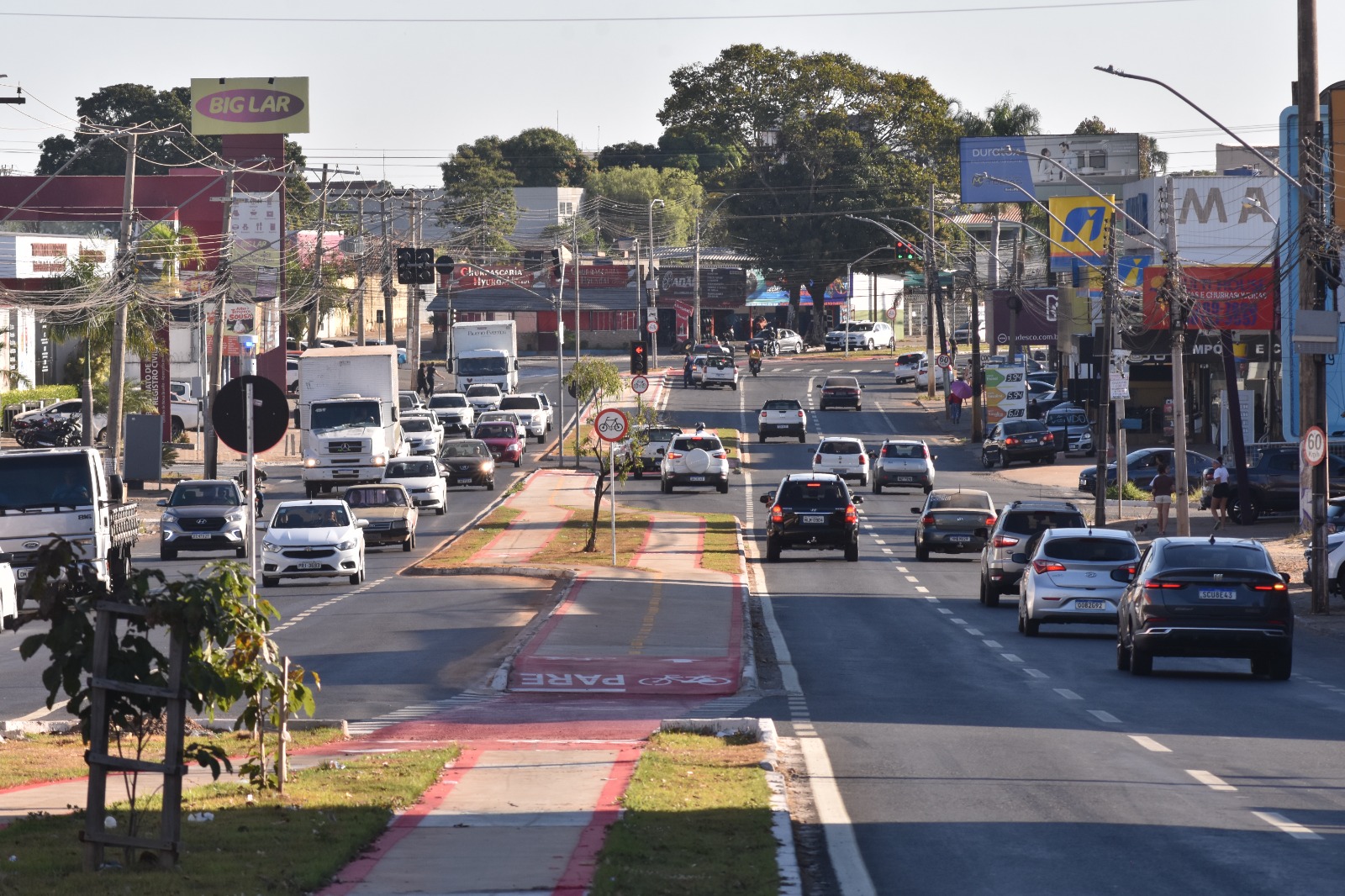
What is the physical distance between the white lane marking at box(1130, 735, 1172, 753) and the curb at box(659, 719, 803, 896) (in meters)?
2.98

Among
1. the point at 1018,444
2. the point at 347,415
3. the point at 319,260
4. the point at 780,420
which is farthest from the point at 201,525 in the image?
the point at 319,260

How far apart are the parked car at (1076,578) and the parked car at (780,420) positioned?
151 ft

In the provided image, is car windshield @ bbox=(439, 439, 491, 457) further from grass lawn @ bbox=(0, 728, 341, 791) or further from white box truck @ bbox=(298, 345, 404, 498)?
grass lawn @ bbox=(0, 728, 341, 791)

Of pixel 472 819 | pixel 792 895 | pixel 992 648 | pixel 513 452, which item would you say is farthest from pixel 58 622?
pixel 513 452

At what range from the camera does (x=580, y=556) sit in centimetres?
3750

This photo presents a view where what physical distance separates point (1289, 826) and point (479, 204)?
141414 millimetres

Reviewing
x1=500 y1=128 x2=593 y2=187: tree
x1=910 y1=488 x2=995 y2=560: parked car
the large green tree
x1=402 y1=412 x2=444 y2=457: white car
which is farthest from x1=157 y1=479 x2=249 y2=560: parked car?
x1=500 y1=128 x2=593 y2=187: tree

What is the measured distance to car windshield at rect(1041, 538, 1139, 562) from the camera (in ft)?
83.5

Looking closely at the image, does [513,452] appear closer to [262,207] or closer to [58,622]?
[262,207]

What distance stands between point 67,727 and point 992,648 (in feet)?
39.6

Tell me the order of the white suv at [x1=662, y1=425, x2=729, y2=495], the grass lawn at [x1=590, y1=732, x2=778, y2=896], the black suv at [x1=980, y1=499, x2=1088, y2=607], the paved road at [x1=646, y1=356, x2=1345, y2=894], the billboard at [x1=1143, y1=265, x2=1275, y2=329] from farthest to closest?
the billboard at [x1=1143, y1=265, x2=1275, y2=329] < the white suv at [x1=662, y1=425, x2=729, y2=495] < the black suv at [x1=980, y1=499, x2=1088, y2=607] < the paved road at [x1=646, y1=356, x2=1345, y2=894] < the grass lawn at [x1=590, y1=732, x2=778, y2=896]

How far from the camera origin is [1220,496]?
42656 mm

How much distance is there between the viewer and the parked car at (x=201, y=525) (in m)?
37.8

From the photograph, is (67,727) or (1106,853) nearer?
(1106,853)
